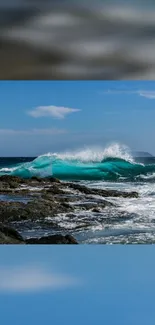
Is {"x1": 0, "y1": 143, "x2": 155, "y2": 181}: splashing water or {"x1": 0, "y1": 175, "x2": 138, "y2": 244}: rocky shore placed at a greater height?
{"x1": 0, "y1": 143, "x2": 155, "y2": 181}: splashing water

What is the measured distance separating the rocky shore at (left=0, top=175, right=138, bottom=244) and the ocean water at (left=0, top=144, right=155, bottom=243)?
5 cm

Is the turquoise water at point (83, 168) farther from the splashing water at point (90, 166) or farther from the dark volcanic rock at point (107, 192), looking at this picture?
the dark volcanic rock at point (107, 192)

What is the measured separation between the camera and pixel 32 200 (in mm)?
7461

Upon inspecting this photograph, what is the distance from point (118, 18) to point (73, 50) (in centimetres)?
78

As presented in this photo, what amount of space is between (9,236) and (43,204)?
590 millimetres

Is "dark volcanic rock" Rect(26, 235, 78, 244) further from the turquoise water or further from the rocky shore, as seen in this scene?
the turquoise water

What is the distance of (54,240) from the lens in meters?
7.29

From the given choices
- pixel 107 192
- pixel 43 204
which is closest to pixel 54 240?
pixel 43 204

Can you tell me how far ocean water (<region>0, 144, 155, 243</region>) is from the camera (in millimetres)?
7309

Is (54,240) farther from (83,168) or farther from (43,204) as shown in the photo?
(83,168)

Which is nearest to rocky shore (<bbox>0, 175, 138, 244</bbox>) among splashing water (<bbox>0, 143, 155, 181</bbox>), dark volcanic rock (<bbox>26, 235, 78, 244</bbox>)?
dark volcanic rock (<bbox>26, 235, 78, 244</bbox>)

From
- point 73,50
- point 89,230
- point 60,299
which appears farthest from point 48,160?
point 60,299

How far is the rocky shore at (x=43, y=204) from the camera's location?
23.9ft

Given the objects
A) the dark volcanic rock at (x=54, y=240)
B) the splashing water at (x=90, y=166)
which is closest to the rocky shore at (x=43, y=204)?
the dark volcanic rock at (x=54, y=240)
